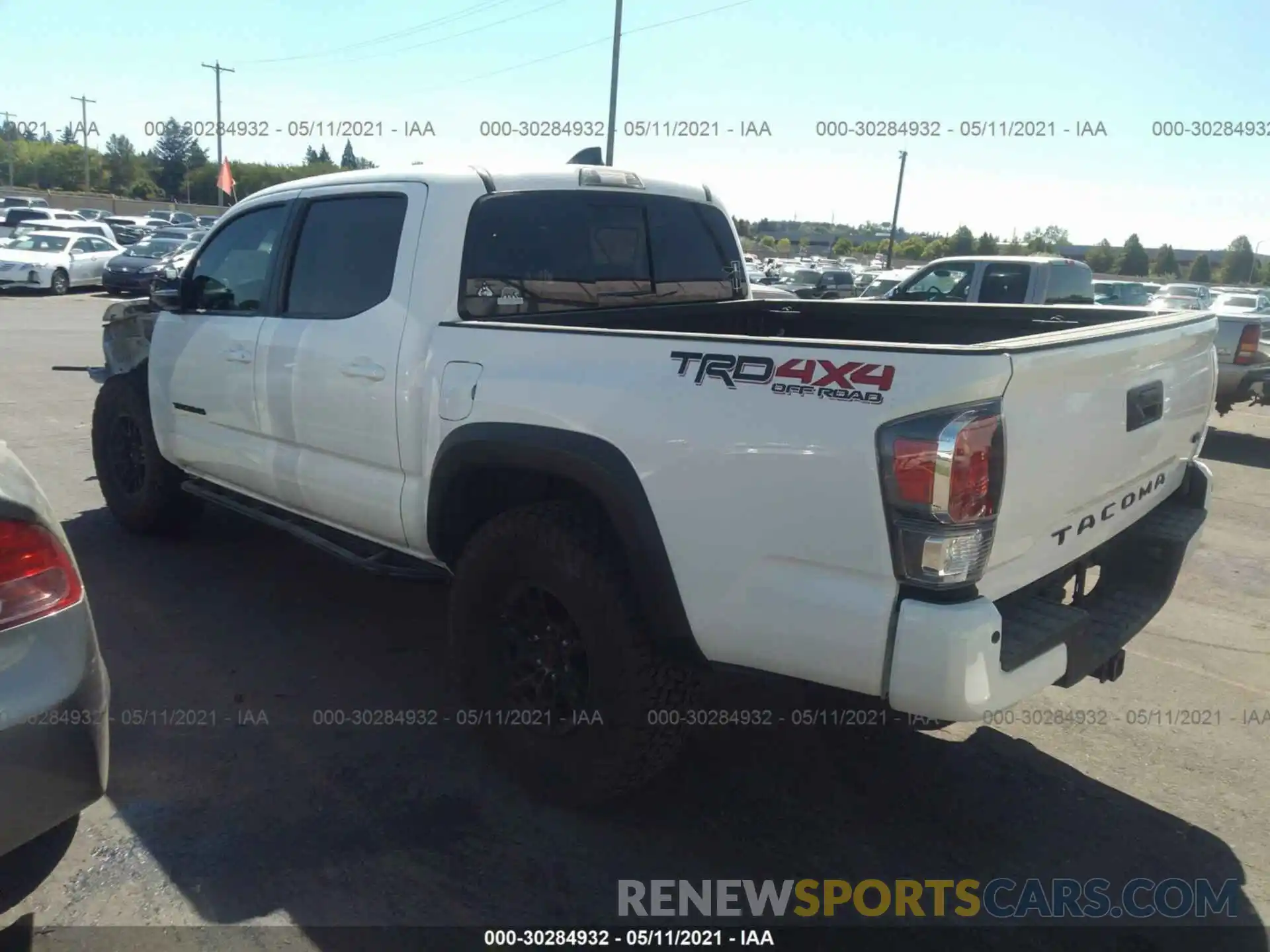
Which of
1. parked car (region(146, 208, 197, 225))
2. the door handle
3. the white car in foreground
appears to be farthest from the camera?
parked car (region(146, 208, 197, 225))

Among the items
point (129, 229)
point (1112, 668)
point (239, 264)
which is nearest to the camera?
point (1112, 668)

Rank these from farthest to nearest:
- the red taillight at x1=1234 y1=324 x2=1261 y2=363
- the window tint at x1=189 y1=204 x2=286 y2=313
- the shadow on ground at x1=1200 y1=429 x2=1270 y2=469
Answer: the red taillight at x1=1234 y1=324 x2=1261 y2=363
the shadow on ground at x1=1200 y1=429 x2=1270 y2=469
the window tint at x1=189 y1=204 x2=286 y2=313

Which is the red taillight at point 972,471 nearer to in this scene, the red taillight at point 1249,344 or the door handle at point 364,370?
the door handle at point 364,370

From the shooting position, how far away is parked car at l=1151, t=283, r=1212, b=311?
1808cm

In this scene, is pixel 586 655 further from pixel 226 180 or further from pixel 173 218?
pixel 173 218

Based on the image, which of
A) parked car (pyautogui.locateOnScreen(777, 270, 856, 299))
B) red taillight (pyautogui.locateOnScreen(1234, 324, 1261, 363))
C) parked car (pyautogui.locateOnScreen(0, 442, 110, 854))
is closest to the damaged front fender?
parked car (pyautogui.locateOnScreen(0, 442, 110, 854))

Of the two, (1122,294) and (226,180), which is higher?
(226,180)

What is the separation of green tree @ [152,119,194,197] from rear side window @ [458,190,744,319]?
9205cm

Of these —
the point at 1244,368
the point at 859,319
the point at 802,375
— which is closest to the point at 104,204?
the point at 1244,368

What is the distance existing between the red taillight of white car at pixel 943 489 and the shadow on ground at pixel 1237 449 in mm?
8270

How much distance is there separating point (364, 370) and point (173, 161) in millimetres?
96400

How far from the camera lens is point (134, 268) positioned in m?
22.5

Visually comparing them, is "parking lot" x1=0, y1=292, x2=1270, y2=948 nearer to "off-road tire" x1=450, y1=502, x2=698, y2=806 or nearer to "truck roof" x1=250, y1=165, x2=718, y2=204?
"off-road tire" x1=450, y1=502, x2=698, y2=806

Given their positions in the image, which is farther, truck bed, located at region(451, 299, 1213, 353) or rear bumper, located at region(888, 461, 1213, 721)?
truck bed, located at region(451, 299, 1213, 353)
